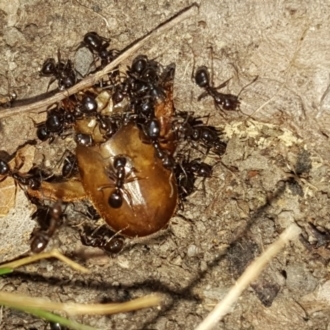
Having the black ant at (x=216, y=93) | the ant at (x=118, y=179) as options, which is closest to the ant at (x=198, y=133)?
the black ant at (x=216, y=93)

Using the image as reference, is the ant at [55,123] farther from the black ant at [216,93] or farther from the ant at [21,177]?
the black ant at [216,93]

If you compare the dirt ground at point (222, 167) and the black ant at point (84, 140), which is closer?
the dirt ground at point (222, 167)

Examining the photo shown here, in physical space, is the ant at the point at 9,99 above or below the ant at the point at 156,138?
below

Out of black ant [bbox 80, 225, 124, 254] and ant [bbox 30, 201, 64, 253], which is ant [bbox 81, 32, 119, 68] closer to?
ant [bbox 30, 201, 64, 253]

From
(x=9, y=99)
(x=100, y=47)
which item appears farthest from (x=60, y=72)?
(x=9, y=99)

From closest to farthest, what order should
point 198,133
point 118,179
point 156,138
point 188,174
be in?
1. point 118,179
2. point 156,138
3. point 198,133
4. point 188,174

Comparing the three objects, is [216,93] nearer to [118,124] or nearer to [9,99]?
[118,124]
